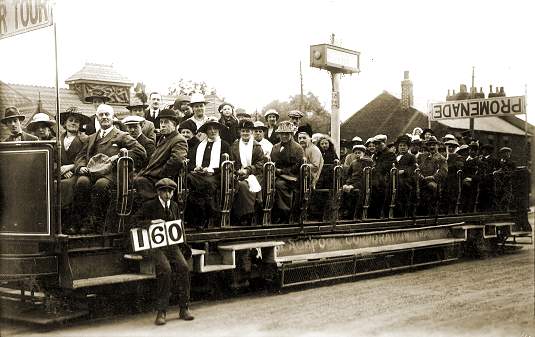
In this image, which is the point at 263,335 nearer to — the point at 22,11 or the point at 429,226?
the point at 22,11

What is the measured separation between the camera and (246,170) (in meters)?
8.24

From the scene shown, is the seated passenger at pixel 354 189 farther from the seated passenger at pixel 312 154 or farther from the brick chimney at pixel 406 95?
the brick chimney at pixel 406 95

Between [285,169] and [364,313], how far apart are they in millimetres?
2353

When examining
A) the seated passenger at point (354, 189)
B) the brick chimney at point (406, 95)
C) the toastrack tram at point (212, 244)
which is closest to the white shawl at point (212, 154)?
the toastrack tram at point (212, 244)

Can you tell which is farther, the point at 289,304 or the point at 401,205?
the point at 401,205

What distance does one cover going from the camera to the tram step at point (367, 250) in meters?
8.44

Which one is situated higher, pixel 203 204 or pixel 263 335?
pixel 203 204

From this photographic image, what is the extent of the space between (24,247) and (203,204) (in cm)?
211

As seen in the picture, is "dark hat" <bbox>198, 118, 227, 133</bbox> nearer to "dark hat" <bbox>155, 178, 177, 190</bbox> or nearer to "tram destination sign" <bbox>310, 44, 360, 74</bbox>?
"dark hat" <bbox>155, 178, 177, 190</bbox>

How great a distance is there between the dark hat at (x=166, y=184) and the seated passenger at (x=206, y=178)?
99 centimetres

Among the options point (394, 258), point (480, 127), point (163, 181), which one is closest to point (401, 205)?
point (394, 258)

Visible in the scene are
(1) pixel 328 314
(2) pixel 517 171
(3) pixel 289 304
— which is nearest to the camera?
(1) pixel 328 314

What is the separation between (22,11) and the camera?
491 cm

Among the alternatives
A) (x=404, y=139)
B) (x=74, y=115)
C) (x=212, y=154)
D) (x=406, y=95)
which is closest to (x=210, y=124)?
(x=212, y=154)
